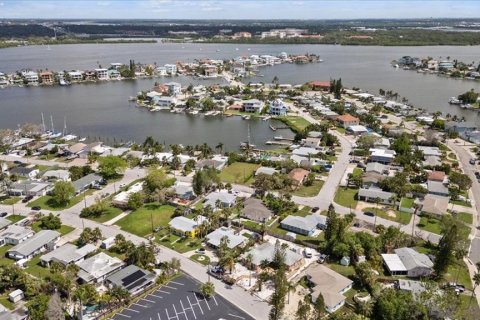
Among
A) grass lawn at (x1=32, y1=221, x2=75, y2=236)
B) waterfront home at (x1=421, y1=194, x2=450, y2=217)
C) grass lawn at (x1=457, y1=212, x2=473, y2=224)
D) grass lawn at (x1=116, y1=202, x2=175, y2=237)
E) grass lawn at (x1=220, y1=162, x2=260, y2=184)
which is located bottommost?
grass lawn at (x1=32, y1=221, x2=75, y2=236)

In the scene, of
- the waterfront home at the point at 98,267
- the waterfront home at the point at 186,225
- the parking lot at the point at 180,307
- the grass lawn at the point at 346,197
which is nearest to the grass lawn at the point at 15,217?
the waterfront home at the point at 98,267

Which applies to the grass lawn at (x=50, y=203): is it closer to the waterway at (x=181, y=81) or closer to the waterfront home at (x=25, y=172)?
the waterfront home at (x=25, y=172)

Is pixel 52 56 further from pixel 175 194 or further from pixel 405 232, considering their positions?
pixel 405 232

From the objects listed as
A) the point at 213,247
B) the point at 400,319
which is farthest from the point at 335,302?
the point at 213,247

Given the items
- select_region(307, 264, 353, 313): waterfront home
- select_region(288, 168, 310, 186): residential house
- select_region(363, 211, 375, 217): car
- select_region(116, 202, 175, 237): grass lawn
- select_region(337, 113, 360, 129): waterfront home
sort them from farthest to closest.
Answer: select_region(337, 113, 360, 129): waterfront home < select_region(288, 168, 310, 186): residential house < select_region(363, 211, 375, 217): car < select_region(116, 202, 175, 237): grass lawn < select_region(307, 264, 353, 313): waterfront home

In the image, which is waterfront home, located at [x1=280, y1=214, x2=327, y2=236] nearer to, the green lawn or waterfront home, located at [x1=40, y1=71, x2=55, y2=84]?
the green lawn

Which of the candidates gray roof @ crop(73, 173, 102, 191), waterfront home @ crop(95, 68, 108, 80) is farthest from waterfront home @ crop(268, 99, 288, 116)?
waterfront home @ crop(95, 68, 108, 80)

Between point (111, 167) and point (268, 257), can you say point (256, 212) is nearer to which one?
point (268, 257)
